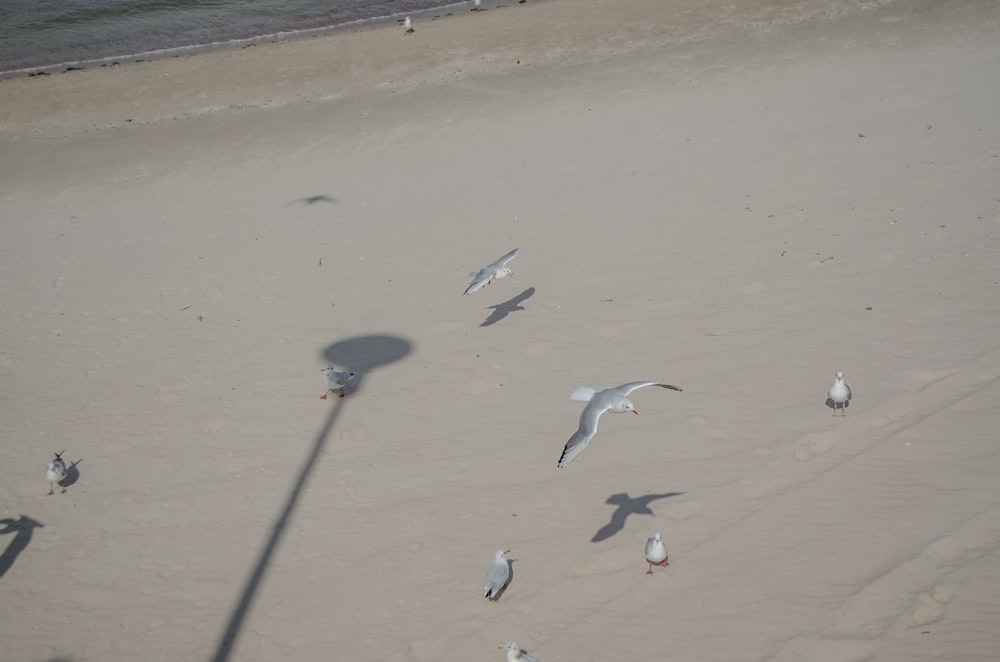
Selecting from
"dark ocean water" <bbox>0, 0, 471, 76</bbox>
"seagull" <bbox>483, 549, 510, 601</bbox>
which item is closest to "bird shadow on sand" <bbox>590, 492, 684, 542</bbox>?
"seagull" <bbox>483, 549, 510, 601</bbox>

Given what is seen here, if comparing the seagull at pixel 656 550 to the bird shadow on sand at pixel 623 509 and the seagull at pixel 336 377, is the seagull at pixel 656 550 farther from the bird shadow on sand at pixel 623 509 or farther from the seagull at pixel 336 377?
the seagull at pixel 336 377

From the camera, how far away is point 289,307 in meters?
10.9

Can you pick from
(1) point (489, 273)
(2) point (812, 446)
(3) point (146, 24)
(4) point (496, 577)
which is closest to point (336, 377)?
(1) point (489, 273)

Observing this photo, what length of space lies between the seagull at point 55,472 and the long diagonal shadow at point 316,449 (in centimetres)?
210

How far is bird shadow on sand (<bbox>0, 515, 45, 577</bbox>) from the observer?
718 cm

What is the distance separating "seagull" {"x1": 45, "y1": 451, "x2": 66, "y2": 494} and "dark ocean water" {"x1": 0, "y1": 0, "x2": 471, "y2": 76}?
20.0 meters

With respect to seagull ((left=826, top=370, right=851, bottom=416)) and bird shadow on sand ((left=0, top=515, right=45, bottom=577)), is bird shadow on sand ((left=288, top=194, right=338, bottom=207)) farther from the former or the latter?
seagull ((left=826, top=370, right=851, bottom=416))

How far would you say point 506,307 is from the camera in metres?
10.3

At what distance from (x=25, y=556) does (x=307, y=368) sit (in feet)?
10.7

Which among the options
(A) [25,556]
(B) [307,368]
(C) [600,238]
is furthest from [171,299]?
(C) [600,238]

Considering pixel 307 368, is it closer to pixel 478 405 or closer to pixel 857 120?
pixel 478 405

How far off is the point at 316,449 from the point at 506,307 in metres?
3.08

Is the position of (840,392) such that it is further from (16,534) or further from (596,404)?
(16,534)

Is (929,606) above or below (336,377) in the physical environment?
below
